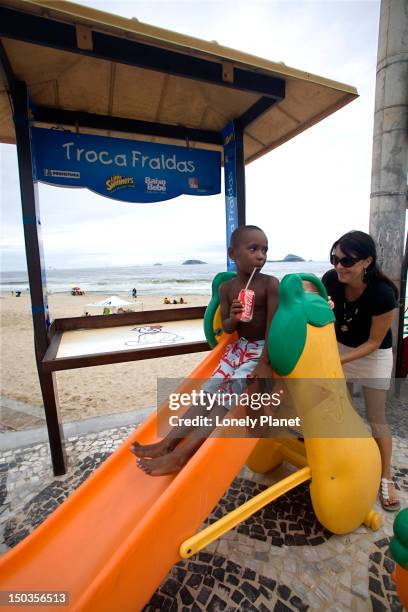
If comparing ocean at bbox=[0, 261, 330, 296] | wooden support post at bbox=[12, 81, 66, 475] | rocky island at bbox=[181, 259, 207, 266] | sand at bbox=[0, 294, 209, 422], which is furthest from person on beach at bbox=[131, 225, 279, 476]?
rocky island at bbox=[181, 259, 207, 266]

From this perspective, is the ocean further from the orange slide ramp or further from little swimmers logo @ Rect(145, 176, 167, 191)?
the orange slide ramp

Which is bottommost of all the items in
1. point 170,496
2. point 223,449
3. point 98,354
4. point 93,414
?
point 93,414

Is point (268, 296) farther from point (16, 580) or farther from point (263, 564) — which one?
point (16, 580)

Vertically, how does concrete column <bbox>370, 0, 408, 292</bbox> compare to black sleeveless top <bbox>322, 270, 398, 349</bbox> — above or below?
above

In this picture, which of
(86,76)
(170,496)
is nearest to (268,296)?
(170,496)

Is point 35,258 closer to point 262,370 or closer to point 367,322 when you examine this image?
point 262,370

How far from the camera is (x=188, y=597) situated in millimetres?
1938

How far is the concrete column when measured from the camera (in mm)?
3668

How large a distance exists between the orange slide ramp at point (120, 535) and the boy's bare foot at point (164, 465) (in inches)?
5.2

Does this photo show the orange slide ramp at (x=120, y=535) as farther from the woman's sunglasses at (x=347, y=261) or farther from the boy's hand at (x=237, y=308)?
the woman's sunglasses at (x=347, y=261)

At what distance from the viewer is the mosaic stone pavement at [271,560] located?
189 cm

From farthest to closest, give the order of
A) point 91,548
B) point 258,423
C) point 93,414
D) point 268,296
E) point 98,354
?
point 93,414 → point 98,354 → point 268,296 → point 258,423 → point 91,548

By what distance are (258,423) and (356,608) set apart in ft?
3.70

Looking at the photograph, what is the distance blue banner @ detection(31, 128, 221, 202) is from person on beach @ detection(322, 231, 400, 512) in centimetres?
227
